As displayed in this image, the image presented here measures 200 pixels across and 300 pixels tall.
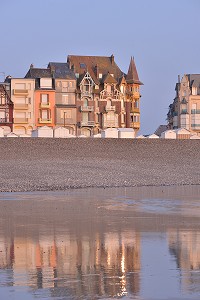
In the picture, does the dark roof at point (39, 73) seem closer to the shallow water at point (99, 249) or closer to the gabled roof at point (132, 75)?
the gabled roof at point (132, 75)

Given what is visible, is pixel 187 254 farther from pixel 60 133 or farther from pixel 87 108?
pixel 87 108

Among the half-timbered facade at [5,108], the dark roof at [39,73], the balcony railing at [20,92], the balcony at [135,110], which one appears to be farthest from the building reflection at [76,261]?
the balcony at [135,110]

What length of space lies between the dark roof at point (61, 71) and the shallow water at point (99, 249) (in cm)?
6928

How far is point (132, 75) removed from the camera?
111938mm

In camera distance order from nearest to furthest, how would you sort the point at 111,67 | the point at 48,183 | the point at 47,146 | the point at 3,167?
the point at 48,183
the point at 3,167
the point at 47,146
the point at 111,67

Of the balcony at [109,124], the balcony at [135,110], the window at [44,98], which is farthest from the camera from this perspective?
the balcony at [135,110]

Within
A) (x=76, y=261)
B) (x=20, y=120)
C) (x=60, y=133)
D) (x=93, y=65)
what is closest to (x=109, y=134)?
(x=60, y=133)

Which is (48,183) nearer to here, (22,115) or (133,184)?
(133,184)

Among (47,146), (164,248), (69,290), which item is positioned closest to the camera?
(69,290)

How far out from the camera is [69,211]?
30188mm

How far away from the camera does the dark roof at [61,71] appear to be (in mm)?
103875

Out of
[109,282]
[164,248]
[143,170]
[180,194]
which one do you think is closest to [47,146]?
[143,170]

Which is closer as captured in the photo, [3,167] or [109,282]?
[109,282]

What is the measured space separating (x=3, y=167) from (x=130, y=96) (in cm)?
5691
